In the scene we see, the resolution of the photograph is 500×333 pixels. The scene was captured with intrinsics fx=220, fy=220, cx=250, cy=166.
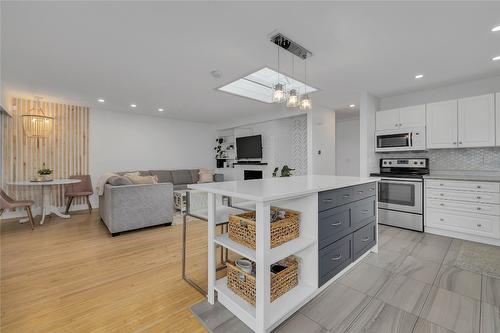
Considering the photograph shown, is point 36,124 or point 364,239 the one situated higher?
point 36,124

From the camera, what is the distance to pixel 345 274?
2133 mm

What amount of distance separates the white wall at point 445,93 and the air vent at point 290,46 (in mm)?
2558

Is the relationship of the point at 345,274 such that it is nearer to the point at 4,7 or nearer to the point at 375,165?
the point at 375,165

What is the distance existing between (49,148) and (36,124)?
0.71 metres

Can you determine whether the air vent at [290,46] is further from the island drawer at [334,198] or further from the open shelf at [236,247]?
the open shelf at [236,247]

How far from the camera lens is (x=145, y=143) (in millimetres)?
6016

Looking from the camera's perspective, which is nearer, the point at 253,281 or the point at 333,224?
the point at 253,281

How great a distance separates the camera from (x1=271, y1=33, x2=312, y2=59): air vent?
215 centimetres

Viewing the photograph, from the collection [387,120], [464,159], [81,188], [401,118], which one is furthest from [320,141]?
[81,188]

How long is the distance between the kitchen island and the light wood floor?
0.42 meters

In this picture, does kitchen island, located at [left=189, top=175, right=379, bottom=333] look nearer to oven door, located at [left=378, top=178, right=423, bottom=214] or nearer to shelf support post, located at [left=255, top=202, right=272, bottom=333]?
shelf support post, located at [left=255, top=202, right=272, bottom=333]

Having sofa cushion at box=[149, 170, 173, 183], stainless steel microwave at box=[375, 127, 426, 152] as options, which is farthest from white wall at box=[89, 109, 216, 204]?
stainless steel microwave at box=[375, 127, 426, 152]

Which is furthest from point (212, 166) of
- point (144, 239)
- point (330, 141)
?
point (144, 239)

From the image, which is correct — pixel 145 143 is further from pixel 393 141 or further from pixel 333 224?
pixel 393 141
